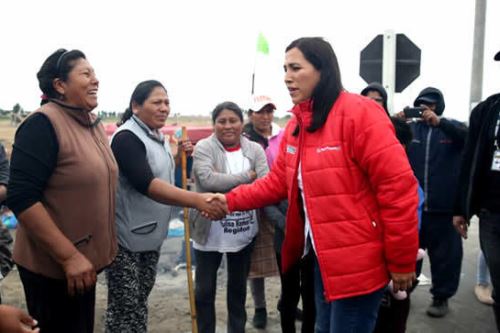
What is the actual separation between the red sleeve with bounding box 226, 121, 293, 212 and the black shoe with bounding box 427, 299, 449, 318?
252 cm

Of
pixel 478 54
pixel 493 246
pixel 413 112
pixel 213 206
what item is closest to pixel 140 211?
pixel 213 206

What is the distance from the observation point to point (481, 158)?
10.7 ft

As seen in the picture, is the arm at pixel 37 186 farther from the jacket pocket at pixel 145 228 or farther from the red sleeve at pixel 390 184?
the red sleeve at pixel 390 184

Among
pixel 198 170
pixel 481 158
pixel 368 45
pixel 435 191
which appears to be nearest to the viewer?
pixel 481 158

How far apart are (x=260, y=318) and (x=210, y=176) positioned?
163 centimetres

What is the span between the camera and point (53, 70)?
Result: 2461 millimetres

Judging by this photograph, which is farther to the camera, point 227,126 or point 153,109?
point 227,126

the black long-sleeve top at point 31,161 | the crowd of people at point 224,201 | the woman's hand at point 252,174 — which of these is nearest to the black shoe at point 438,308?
the crowd of people at point 224,201

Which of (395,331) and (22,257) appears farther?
(395,331)

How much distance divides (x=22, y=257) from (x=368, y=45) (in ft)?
14.1

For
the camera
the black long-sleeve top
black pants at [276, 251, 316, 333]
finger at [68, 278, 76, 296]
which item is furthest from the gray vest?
the camera

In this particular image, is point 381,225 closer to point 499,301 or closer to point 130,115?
point 499,301

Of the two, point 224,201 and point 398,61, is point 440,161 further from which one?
point 224,201

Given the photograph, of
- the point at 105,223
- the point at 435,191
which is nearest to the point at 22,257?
the point at 105,223
